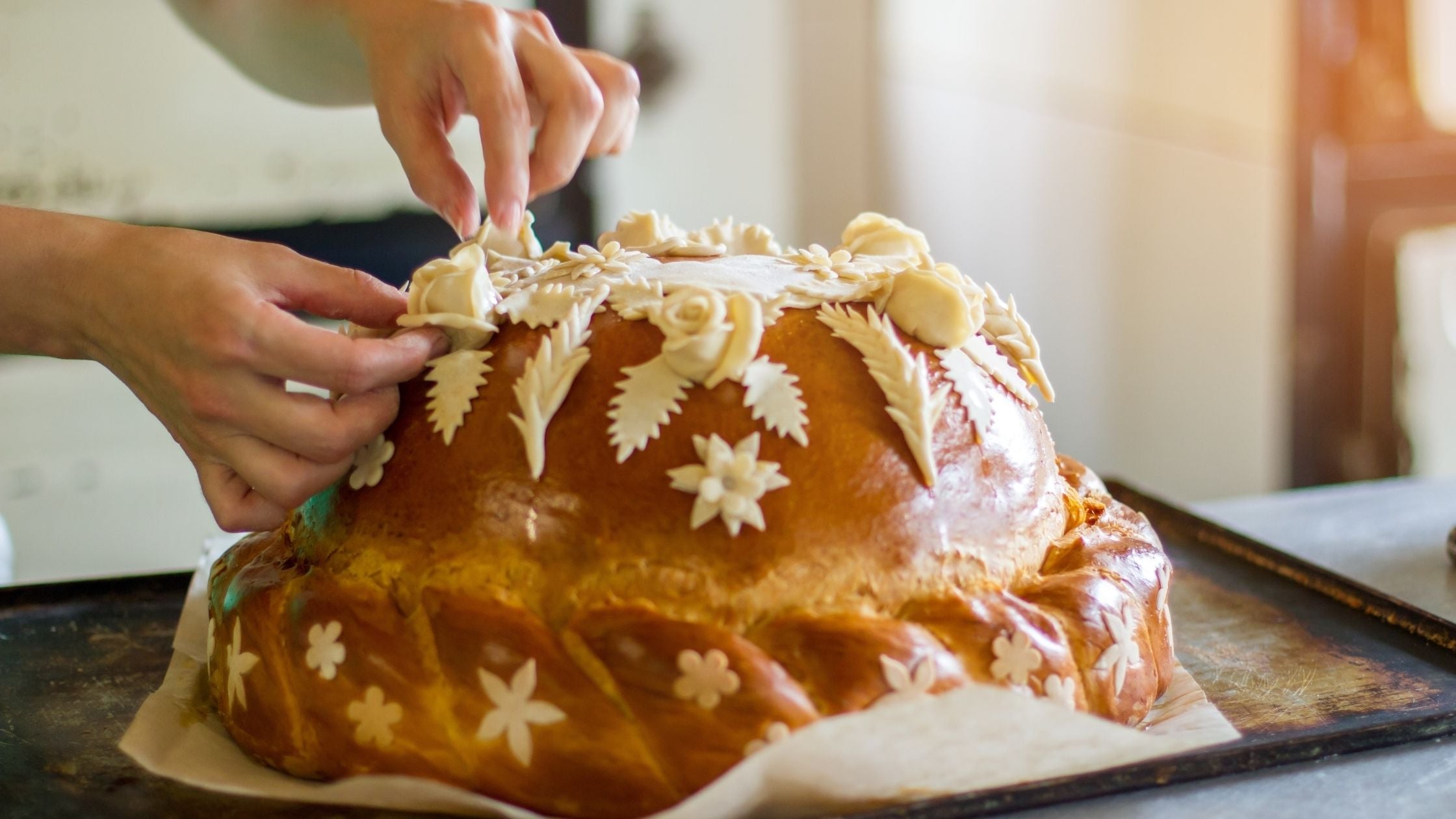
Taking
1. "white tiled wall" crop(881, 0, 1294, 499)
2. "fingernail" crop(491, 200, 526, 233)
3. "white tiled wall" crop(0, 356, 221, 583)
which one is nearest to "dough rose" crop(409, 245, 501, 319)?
"fingernail" crop(491, 200, 526, 233)

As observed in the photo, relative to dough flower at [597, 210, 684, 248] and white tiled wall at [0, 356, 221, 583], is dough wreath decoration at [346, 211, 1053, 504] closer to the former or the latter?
dough flower at [597, 210, 684, 248]

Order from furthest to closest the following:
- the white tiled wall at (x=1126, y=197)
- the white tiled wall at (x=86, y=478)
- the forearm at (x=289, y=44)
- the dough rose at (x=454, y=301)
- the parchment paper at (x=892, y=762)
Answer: the white tiled wall at (x=1126, y=197) → the white tiled wall at (x=86, y=478) → the forearm at (x=289, y=44) → the dough rose at (x=454, y=301) → the parchment paper at (x=892, y=762)

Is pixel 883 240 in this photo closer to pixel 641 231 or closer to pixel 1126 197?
pixel 641 231

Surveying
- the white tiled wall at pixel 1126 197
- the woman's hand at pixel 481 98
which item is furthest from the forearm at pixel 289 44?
the white tiled wall at pixel 1126 197

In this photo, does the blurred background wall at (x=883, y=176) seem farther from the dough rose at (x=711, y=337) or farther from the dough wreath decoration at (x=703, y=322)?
the dough rose at (x=711, y=337)

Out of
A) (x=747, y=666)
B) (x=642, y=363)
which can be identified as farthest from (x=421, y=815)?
(x=642, y=363)

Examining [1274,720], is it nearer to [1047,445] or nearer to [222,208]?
[1047,445]

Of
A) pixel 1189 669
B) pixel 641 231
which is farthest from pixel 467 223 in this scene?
pixel 1189 669

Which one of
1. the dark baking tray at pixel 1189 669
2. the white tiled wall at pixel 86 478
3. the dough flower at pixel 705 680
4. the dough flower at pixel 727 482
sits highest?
the dough flower at pixel 727 482
